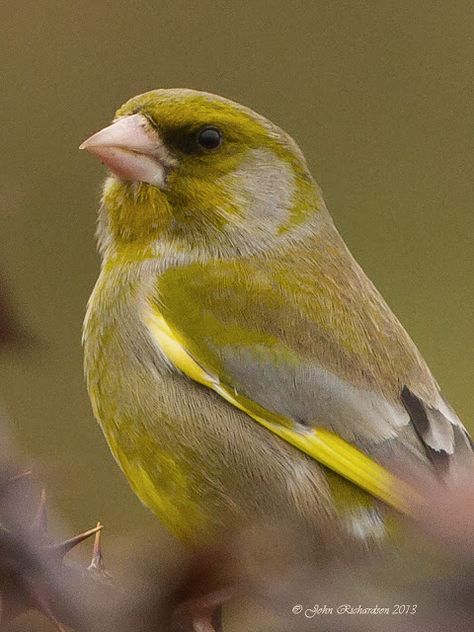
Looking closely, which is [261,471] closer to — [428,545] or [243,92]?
[428,545]

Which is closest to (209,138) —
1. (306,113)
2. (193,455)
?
(193,455)

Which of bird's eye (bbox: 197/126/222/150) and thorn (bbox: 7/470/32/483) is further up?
thorn (bbox: 7/470/32/483)

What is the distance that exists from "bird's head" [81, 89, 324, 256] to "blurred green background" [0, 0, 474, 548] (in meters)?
0.52

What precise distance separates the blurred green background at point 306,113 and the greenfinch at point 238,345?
1.88 feet

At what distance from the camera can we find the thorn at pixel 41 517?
1.87 ft

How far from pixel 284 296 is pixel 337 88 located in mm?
1641

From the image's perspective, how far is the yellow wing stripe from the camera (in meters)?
1.38

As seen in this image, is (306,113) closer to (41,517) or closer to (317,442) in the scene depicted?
(317,442)

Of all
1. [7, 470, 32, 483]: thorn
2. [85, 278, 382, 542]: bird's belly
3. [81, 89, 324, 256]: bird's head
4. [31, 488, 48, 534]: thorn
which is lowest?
[85, 278, 382, 542]: bird's belly

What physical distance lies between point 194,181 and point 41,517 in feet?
4.40

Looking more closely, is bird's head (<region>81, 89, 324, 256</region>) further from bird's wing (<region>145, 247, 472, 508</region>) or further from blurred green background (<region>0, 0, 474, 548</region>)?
blurred green background (<region>0, 0, 474, 548</region>)

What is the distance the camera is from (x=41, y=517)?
60 centimetres

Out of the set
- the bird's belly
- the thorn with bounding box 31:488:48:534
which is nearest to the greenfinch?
the bird's belly

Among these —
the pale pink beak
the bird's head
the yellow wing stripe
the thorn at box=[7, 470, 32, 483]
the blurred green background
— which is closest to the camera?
the thorn at box=[7, 470, 32, 483]
